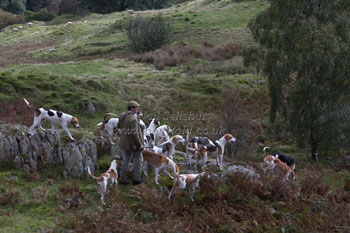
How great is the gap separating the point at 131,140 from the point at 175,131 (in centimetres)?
1053

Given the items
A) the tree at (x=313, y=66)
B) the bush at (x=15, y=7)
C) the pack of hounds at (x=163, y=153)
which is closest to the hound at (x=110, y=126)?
the pack of hounds at (x=163, y=153)

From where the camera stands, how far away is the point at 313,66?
1847 cm

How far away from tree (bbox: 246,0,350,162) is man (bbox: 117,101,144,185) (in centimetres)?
1098

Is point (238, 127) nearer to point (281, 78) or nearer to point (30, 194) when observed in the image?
point (281, 78)

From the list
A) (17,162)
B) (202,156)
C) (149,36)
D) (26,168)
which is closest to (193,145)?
(202,156)

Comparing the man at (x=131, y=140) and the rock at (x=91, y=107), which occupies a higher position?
the man at (x=131, y=140)

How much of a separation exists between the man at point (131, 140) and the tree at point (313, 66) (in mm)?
10976

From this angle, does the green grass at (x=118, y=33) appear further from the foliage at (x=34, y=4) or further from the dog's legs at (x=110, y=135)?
the foliage at (x=34, y=4)

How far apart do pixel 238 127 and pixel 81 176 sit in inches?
442

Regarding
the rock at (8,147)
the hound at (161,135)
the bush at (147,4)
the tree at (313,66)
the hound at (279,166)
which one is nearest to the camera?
the rock at (8,147)

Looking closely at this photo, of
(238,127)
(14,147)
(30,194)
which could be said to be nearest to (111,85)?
(238,127)

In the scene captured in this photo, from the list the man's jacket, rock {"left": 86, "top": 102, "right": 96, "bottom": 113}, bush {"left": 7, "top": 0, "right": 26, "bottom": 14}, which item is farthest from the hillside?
bush {"left": 7, "top": 0, "right": 26, "bottom": 14}

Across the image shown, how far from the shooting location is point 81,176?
1166cm

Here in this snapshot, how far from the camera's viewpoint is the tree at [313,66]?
59.3ft
